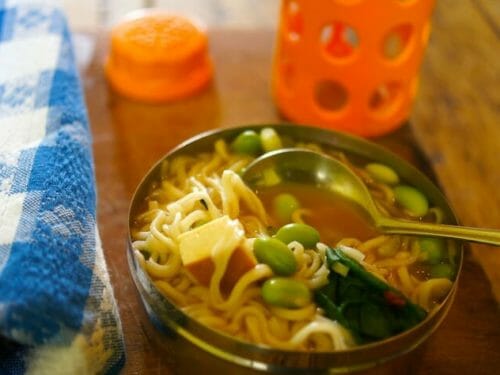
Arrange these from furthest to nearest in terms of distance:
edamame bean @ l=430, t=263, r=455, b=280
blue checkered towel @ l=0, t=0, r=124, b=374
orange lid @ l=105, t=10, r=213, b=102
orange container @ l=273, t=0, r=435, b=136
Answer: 1. orange lid @ l=105, t=10, r=213, b=102
2. orange container @ l=273, t=0, r=435, b=136
3. edamame bean @ l=430, t=263, r=455, b=280
4. blue checkered towel @ l=0, t=0, r=124, b=374

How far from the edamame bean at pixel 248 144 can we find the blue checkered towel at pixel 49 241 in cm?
26

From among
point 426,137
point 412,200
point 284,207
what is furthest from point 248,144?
point 426,137

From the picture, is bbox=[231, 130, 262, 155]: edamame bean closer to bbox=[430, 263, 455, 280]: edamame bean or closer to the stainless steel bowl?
the stainless steel bowl

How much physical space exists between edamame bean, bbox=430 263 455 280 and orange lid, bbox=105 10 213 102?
2.43ft

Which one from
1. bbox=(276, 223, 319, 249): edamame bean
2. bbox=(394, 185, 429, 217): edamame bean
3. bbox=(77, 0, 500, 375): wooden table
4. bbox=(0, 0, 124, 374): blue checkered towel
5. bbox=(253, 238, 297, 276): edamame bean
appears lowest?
bbox=(77, 0, 500, 375): wooden table

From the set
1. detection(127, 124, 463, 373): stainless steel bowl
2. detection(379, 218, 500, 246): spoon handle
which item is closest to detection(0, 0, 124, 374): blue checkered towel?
detection(127, 124, 463, 373): stainless steel bowl

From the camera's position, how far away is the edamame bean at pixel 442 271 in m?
0.85

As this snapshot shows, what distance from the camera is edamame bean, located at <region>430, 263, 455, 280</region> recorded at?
33.6 inches

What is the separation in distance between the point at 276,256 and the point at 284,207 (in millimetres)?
172

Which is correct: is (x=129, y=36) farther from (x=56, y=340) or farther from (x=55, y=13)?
(x=56, y=340)

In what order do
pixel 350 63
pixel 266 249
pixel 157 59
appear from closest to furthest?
pixel 266 249
pixel 350 63
pixel 157 59

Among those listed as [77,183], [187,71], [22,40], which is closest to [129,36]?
[187,71]

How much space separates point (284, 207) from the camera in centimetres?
93

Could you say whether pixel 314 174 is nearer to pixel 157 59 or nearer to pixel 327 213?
pixel 327 213
